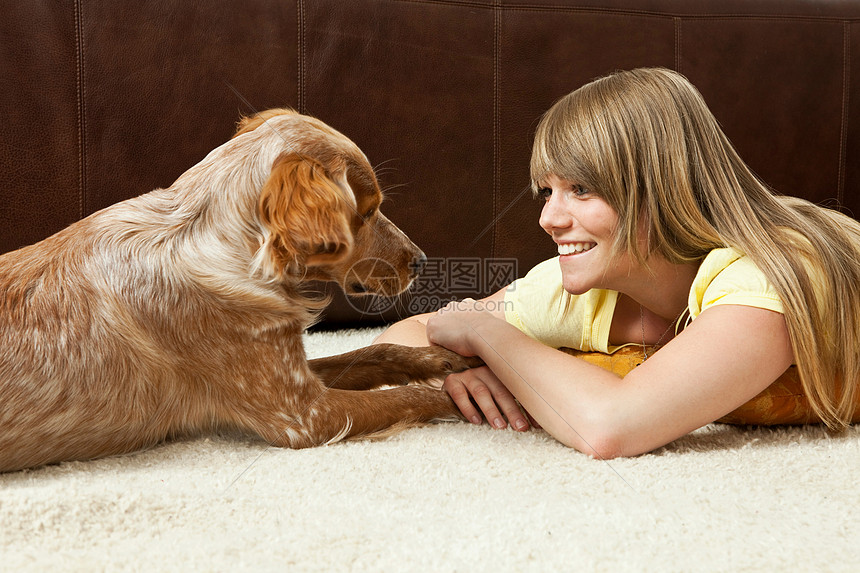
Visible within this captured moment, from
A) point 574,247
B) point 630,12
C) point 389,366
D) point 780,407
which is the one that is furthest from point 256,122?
point 630,12

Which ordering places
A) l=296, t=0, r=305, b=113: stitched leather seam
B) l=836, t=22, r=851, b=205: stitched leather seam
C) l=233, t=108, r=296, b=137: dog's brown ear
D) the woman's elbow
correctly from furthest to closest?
l=836, t=22, r=851, b=205: stitched leather seam → l=296, t=0, r=305, b=113: stitched leather seam → l=233, t=108, r=296, b=137: dog's brown ear → the woman's elbow

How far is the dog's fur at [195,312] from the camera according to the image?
4.51ft

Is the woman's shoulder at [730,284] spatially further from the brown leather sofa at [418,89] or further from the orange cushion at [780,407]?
the brown leather sofa at [418,89]

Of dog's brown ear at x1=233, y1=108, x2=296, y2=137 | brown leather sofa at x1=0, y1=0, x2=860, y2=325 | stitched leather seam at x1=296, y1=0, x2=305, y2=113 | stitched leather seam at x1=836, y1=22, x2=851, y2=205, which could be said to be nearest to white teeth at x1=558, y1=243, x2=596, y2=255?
dog's brown ear at x1=233, y1=108, x2=296, y2=137

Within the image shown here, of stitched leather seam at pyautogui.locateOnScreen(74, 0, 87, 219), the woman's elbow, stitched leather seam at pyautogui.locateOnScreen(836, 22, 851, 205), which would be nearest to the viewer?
the woman's elbow

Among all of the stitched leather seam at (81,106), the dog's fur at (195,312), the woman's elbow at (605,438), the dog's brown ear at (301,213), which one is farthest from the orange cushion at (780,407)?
the stitched leather seam at (81,106)

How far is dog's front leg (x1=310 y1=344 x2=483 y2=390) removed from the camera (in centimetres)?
179

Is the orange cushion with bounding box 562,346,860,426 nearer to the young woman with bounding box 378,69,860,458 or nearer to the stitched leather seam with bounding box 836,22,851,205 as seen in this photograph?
the young woman with bounding box 378,69,860,458

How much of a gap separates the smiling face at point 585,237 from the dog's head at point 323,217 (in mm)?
414

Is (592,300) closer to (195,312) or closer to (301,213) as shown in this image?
(301,213)

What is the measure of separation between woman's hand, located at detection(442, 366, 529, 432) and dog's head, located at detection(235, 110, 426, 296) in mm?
303

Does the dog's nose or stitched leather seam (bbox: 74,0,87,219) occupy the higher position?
stitched leather seam (bbox: 74,0,87,219)

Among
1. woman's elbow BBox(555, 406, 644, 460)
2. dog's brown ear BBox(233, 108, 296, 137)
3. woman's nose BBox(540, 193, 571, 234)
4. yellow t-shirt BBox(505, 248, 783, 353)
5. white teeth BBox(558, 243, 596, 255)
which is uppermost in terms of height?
dog's brown ear BBox(233, 108, 296, 137)

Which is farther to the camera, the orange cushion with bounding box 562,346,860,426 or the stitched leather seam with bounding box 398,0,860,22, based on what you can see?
the stitched leather seam with bounding box 398,0,860,22
